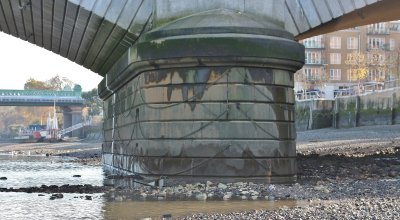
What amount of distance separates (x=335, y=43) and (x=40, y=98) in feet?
206

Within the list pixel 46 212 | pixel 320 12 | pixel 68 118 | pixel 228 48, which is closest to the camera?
pixel 46 212

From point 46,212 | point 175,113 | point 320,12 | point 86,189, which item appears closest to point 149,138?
point 175,113

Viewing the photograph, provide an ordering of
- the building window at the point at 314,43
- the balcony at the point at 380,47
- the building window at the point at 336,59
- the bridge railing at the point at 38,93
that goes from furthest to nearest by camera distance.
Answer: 1. the bridge railing at the point at 38,93
2. the building window at the point at 314,43
3. the building window at the point at 336,59
4. the balcony at the point at 380,47

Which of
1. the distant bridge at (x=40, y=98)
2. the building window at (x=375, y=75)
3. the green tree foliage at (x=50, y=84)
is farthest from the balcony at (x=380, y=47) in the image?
the green tree foliage at (x=50, y=84)

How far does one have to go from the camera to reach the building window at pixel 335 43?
11812 centimetres

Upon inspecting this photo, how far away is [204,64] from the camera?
15.4m

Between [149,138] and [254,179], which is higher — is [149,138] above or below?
above

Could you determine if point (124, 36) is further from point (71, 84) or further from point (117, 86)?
point (71, 84)

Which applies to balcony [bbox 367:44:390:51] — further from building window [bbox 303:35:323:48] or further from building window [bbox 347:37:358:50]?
building window [bbox 303:35:323:48]

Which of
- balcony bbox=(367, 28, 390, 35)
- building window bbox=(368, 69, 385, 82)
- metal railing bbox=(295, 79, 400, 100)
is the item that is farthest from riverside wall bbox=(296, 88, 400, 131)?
balcony bbox=(367, 28, 390, 35)

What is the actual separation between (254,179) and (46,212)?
5459mm

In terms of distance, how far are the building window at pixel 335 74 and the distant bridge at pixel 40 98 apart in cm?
5432

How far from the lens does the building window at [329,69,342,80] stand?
117 metres

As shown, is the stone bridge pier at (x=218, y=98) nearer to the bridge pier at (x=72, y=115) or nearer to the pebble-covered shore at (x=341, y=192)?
the pebble-covered shore at (x=341, y=192)
